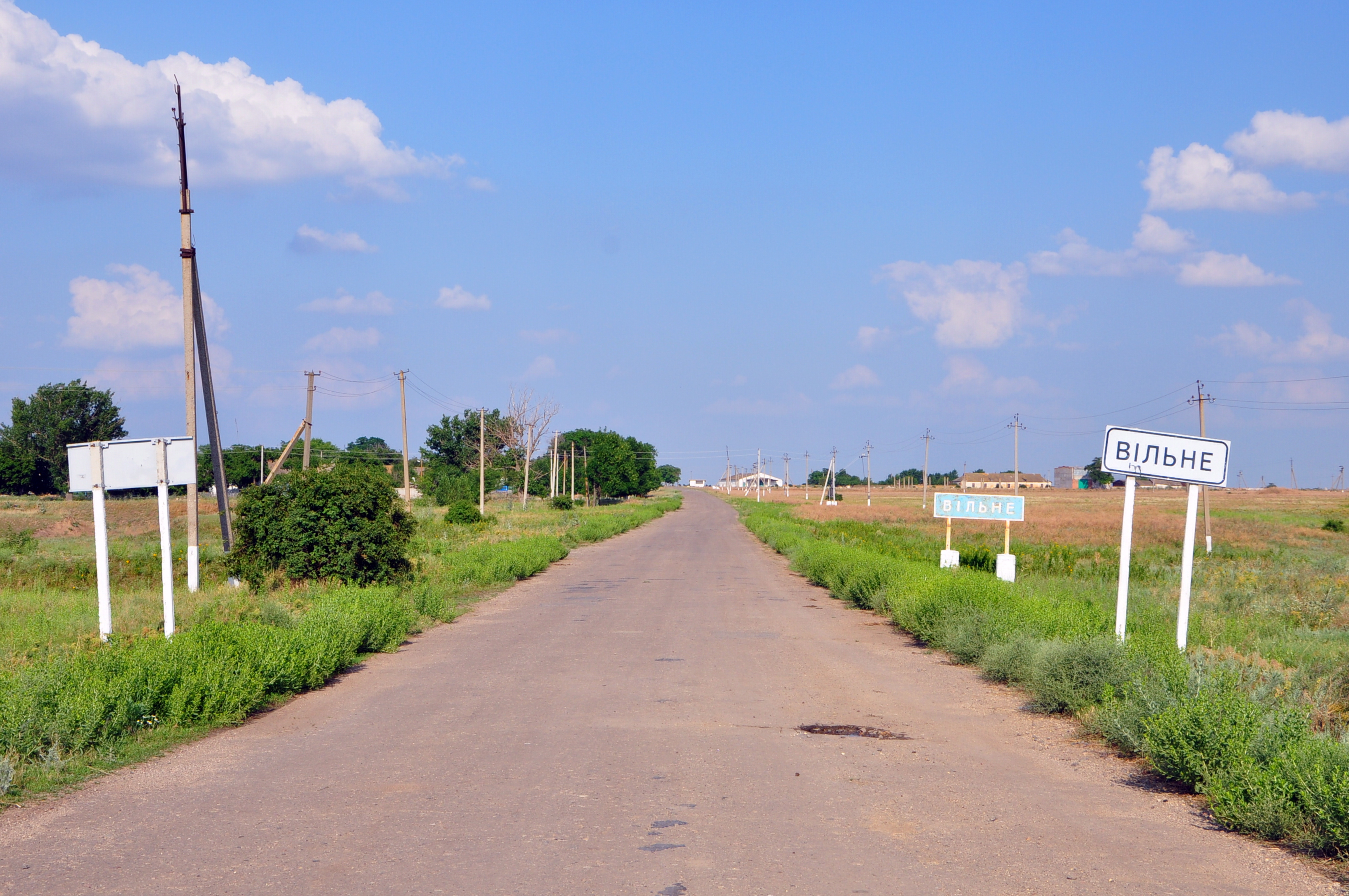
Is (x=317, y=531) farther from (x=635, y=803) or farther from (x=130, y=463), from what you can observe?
(x=635, y=803)

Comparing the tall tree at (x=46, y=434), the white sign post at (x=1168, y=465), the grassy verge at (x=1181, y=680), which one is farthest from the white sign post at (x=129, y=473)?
the tall tree at (x=46, y=434)

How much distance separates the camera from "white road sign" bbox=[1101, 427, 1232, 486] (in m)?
9.19

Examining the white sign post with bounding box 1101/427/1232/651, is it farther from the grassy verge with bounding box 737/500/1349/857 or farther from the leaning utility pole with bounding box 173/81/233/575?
the leaning utility pole with bounding box 173/81/233/575

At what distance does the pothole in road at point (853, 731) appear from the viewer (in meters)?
7.99

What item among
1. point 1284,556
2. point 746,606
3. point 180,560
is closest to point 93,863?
point 746,606

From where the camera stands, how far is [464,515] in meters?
46.7

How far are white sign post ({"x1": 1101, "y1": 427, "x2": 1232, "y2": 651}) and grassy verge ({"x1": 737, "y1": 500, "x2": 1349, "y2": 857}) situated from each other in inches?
19.3

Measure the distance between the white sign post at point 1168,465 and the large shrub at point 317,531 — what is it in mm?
12953

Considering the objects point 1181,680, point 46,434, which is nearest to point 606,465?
point 46,434

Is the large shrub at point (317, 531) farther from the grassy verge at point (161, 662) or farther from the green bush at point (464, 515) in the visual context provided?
the green bush at point (464, 515)

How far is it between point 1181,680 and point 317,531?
14.7m

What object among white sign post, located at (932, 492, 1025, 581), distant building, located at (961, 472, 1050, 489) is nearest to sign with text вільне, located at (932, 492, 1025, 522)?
white sign post, located at (932, 492, 1025, 581)

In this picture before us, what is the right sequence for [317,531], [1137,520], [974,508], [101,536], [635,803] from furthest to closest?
[1137,520] < [974,508] < [317,531] < [101,536] < [635,803]

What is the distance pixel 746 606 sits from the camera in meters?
18.3
